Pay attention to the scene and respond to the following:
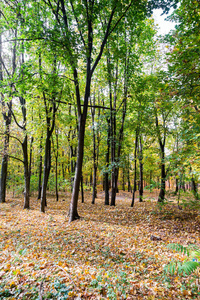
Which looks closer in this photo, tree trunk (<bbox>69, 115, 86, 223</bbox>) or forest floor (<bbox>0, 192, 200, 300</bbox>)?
forest floor (<bbox>0, 192, 200, 300</bbox>)

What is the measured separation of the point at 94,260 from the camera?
3.92 m

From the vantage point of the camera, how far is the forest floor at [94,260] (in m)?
2.60

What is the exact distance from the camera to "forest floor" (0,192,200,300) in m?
2.60

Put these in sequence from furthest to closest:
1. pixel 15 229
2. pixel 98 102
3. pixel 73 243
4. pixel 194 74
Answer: pixel 98 102
pixel 15 229
pixel 73 243
pixel 194 74

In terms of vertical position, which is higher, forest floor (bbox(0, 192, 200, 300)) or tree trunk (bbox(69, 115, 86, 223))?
tree trunk (bbox(69, 115, 86, 223))

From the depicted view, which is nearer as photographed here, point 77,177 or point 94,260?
point 94,260

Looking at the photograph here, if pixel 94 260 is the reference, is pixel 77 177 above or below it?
above

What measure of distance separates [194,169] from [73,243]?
4.61 meters

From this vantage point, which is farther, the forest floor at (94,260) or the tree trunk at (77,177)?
the tree trunk at (77,177)

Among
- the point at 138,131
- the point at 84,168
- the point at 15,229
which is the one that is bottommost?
the point at 15,229

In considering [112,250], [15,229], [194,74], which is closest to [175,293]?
[112,250]

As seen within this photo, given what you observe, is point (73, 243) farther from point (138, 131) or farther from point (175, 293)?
point (138, 131)

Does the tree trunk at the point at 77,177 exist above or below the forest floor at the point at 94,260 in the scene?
above

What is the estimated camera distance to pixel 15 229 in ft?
20.8
